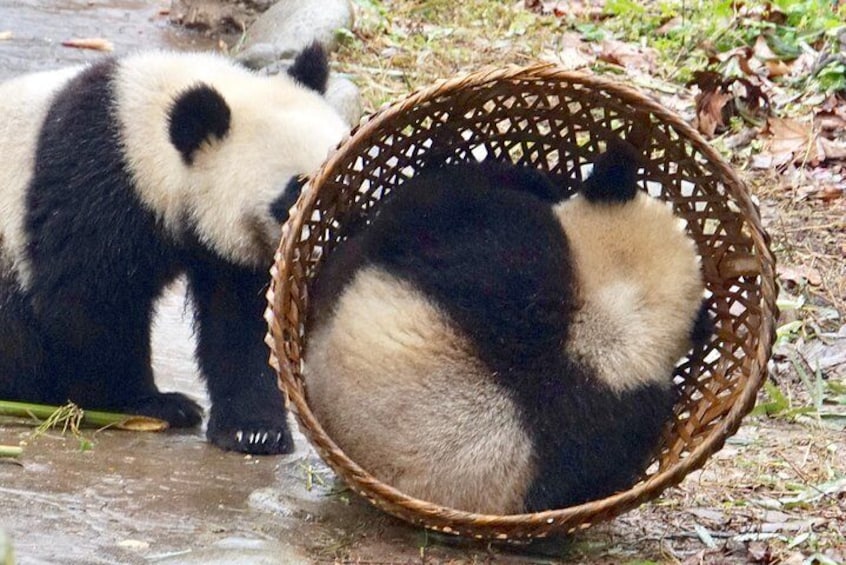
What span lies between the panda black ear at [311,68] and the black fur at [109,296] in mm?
540

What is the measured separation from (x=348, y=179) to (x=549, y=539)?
1.26m

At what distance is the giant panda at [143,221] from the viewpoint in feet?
13.0

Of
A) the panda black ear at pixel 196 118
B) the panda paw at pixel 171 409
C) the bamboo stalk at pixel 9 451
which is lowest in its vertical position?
the panda paw at pixel 171 409

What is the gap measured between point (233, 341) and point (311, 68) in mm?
1031

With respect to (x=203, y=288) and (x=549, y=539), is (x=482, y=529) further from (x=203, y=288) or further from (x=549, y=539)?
(x=203, y=288)

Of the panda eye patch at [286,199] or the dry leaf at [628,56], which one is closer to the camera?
the panda eye patch at [286,199]

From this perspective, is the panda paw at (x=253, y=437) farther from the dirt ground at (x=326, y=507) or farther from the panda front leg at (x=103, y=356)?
the panda front leg at (x=103, y=356)

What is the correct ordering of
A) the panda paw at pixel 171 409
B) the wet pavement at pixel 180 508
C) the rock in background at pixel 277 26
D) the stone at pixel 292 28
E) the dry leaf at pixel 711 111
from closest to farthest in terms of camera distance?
the wet pavement at pixel 180 508 → the panda paw at pixel 171 409 → the dry leaf at pixel 711 111 → the rock in background at pixel 277 26 → the stone at pixel 292 28

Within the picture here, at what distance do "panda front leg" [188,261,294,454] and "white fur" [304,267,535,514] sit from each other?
3.20 feet

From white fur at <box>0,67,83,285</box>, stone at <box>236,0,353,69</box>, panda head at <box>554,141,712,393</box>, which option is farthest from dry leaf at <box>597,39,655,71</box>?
panda head at <box>554,141,712,393</box>

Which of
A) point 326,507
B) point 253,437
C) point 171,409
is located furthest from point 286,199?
point 326,507

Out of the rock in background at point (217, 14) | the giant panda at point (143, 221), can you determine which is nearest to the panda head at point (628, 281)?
the giant panda at point (143, 221)

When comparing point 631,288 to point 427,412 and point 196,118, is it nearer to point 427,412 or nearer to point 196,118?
point 427,412

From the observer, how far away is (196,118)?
12.7 ft
